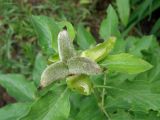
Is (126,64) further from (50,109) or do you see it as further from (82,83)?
(50,109)

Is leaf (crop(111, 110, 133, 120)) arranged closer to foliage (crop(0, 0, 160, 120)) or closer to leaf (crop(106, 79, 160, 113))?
foliage (crop(0, 0, 160, 120))

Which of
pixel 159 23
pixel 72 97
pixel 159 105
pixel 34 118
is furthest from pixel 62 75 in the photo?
pixel 159 23

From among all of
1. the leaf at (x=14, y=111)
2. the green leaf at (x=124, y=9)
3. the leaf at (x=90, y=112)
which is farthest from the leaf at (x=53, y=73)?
the green leaf at (x=124, y=9)

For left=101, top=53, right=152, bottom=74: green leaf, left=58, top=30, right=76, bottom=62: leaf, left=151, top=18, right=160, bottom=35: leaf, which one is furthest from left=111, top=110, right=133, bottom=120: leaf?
left=151, top=18, right=160, bottom=35: leaf

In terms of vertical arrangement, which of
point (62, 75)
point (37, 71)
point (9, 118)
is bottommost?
point (9, 118)

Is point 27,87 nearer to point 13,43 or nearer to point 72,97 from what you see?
point 72,97

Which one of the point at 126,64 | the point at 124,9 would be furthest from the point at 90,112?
the point at 124,9
